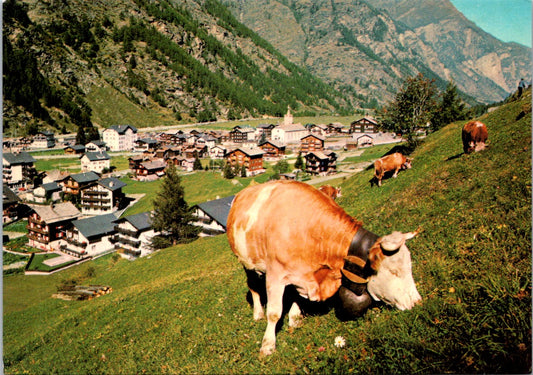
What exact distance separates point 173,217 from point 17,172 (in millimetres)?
75725

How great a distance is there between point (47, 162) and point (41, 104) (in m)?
70.1

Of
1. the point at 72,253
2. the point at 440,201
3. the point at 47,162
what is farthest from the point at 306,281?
the point at 47,162

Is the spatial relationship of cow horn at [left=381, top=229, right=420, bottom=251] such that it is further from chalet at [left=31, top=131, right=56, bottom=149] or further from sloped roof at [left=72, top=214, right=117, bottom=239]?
chalet at [left=31, top=131, right=56, bottom=149]

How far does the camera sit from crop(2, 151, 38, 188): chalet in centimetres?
8869

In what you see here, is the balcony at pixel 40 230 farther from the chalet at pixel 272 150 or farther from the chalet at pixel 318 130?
the chalet at pixel 318 130

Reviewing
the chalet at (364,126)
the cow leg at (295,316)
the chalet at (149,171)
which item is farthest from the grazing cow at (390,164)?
the chalet at (364,126)

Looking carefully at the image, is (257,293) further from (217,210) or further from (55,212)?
(55,212)

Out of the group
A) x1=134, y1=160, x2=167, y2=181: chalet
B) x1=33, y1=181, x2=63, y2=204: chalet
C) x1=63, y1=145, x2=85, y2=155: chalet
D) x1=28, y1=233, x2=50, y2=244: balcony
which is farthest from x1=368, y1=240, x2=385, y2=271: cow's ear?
x1=63, y1=145, x2=85, y2=155: chalet

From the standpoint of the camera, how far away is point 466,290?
6.02 m

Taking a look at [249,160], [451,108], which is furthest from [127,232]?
[451,108]

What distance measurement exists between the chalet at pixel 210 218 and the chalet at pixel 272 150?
7236 cm

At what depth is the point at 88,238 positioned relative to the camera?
53.8m

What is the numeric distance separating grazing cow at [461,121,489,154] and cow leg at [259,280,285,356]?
596 inches

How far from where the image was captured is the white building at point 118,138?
471 feet
